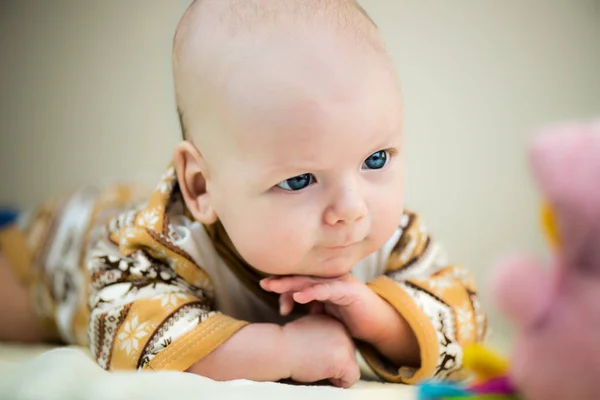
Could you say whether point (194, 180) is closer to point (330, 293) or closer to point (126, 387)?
point (330, 293)

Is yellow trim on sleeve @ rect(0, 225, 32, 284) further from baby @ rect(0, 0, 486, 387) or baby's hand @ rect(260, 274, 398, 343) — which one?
baby's hand @ rect(260, 274, 398, 343)

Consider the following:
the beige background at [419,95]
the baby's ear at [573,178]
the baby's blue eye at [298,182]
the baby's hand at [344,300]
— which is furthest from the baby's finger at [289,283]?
the baby's ear at [573,178]

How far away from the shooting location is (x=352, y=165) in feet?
2.62

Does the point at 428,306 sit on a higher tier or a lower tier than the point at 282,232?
Result: lower

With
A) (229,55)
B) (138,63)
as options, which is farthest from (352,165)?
(138,63)

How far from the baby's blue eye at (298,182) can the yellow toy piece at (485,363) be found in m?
0.33

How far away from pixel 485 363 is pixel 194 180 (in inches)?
20.3

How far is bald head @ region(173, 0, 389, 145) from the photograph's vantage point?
0.81m

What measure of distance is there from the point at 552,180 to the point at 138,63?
1413mm

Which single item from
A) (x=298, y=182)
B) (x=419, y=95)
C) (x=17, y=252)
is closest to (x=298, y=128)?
(x=298, y=182)

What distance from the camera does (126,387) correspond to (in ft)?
2.11

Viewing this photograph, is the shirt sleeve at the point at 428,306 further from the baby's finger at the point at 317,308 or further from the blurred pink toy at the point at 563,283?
the blurred pink toy at the point at 563,283

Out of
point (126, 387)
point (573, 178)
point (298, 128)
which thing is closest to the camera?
point (573, 178)

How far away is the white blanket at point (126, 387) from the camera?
2.10 ft
